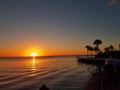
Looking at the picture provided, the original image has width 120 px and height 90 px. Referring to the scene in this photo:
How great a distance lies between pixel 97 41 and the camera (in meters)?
121

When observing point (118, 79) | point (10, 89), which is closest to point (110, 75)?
point (118, 79)

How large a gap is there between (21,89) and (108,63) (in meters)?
15.4

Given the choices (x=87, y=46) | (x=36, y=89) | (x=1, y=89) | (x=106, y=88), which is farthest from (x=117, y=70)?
(x=87, y=46)

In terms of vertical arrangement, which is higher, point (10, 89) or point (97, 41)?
point (97, 41)

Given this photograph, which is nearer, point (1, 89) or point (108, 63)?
point (108, 63)

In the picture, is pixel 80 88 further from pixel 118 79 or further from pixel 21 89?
pixel 118 79

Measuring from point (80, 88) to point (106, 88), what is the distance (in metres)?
14.5

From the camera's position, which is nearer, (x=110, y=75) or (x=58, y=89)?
(x=110, y=75)

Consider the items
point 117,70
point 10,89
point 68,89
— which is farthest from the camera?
point 10,89

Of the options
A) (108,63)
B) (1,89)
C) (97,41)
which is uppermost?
(97,41)

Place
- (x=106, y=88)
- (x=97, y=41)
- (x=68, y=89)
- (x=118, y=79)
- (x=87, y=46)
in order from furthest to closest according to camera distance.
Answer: (x=87, y=46) < (x=97, y=41) < (x=68, y=89) < (x=118, y=79) < (x=106, y=88)

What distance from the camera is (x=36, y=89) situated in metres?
28.4

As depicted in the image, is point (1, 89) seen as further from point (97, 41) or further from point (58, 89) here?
point (97, 41)

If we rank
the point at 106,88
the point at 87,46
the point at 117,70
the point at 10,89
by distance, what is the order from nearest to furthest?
the point at 106,88 < the point at 117,70 < the point at 10,89 < the point at 87,46
